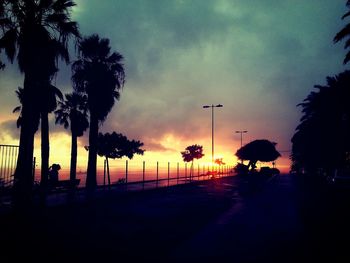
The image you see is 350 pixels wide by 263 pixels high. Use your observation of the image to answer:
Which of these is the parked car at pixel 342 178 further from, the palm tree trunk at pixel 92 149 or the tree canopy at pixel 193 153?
the tree canopy at pixel 193 153

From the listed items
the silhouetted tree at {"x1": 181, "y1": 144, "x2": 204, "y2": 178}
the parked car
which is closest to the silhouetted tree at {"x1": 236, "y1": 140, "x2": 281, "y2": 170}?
the silhouetted tree at {"x1": 181, "y1": 144, "x2": 204, "y2": 178}

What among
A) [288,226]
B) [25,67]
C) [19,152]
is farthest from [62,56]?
[288,226]

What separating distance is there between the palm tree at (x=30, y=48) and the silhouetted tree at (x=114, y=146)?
38580 mm

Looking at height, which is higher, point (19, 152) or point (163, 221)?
point (19, 152)

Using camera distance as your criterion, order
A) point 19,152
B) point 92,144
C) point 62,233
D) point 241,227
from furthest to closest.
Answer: point 92,144, point 19,152, point 241,227, point 62,233

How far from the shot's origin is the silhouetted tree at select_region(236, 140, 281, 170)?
9206 cm

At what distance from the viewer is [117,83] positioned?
92.4ft

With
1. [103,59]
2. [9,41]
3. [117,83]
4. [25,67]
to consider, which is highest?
[103,59]

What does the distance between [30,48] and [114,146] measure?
4021 centimetres

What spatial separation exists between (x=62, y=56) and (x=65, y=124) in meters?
21.1

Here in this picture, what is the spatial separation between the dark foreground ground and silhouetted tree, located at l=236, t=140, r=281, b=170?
257 ft

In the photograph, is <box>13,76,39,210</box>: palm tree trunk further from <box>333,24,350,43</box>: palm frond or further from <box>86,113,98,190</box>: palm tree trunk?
<box>333,24,350,43</box>: palm frond

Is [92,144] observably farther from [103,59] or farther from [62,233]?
[62,233]

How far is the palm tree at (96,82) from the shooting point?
88.8 ft
